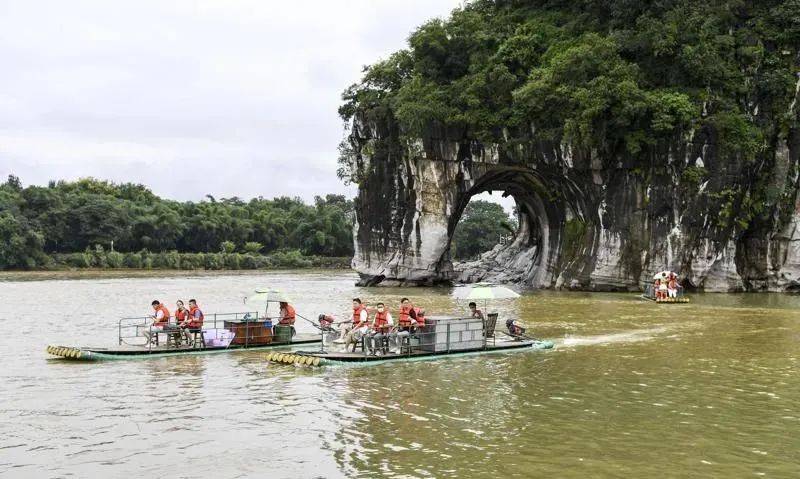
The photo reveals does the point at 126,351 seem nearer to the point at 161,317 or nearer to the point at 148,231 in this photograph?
the point at 161,317

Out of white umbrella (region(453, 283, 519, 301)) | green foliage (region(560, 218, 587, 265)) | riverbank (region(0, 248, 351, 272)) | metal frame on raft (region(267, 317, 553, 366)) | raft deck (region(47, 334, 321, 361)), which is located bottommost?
raft deck (region(47, 334, 321, 361))

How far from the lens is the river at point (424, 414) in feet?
31.4

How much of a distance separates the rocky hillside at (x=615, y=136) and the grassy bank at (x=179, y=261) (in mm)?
40294

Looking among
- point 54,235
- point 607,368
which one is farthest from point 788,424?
point 54,235

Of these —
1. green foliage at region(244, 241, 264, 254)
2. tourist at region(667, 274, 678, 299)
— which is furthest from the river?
green foliage at region(244, 241, 264, 254)

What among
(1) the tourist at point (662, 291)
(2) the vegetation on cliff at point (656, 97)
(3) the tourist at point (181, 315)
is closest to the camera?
(3) the tourist at point (181, 315)

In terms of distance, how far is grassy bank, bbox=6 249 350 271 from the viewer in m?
77.4

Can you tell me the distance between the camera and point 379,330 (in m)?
17.9

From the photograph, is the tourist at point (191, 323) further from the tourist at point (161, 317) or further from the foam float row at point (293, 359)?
the foam float row at point (293, 359)

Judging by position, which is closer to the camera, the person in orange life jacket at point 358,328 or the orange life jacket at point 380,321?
the orange life jacket at point 380,321

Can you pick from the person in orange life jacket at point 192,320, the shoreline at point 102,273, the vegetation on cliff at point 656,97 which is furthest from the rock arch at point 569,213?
the person in orange life jacket at point 192,320

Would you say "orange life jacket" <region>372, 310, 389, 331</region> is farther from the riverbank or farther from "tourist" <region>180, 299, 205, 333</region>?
the riverbank

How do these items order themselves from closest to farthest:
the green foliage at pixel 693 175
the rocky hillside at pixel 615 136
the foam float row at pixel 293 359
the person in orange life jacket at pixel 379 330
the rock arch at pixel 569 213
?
the foam float row at pixel 293 359, the person in orange life jacket at pixel 379 330, the rocky hillside at pixel 615 136, the green foliage at pixel 693 175, the rock arch at pixel 569 213

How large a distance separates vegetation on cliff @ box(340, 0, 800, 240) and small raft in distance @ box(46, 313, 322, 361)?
954 inches
